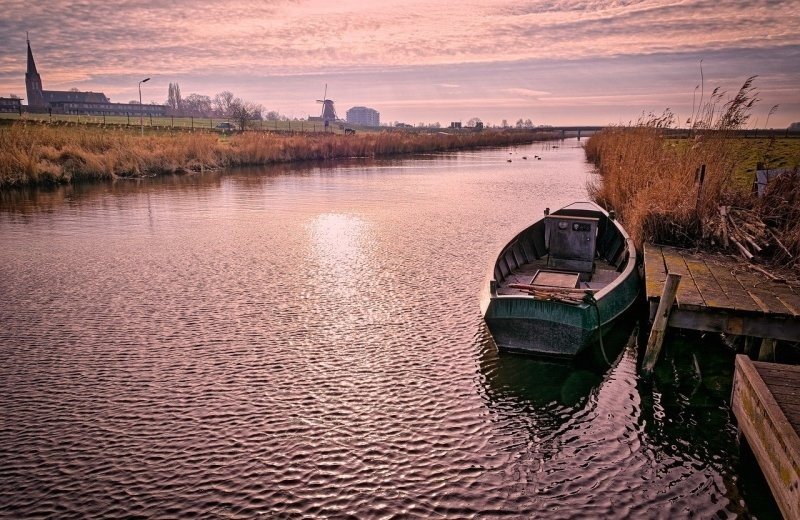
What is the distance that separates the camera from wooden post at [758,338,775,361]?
768cm

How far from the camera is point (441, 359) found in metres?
8.55

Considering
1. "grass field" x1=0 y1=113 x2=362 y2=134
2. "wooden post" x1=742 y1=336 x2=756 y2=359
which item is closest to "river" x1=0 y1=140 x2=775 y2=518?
"wooden post" x1=742 y1=336 x2=756 y2=359

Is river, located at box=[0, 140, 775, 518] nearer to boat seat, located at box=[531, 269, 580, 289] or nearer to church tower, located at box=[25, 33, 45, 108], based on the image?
boat seat, located at box=[531, 269, 580, 289]

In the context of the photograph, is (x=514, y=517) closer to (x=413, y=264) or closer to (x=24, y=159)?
(x=413, y=264)

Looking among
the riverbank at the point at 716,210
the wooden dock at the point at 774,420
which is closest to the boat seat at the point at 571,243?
the riverbank at the point at 716,210

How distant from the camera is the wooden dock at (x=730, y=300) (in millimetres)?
7352

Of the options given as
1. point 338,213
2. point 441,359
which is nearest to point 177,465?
point 441,359

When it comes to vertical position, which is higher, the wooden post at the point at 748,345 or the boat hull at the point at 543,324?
the boat hull at the point at 543,324

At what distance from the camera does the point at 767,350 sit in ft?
25.3

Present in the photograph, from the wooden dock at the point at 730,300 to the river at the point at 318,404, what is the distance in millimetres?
1039

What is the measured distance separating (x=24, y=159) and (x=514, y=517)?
29694mm

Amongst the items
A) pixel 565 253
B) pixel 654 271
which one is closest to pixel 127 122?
pixel 565 253

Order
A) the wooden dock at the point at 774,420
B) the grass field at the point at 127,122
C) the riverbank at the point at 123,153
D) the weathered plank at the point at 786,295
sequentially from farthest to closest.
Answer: the grass field at the point at 127,122
the riverbank at the point at 123,153
the weathered plank at the point at 786,295
the wooden dock at the point at 774,420

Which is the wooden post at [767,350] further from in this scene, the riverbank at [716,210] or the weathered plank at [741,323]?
the riverbank at [716,210]
